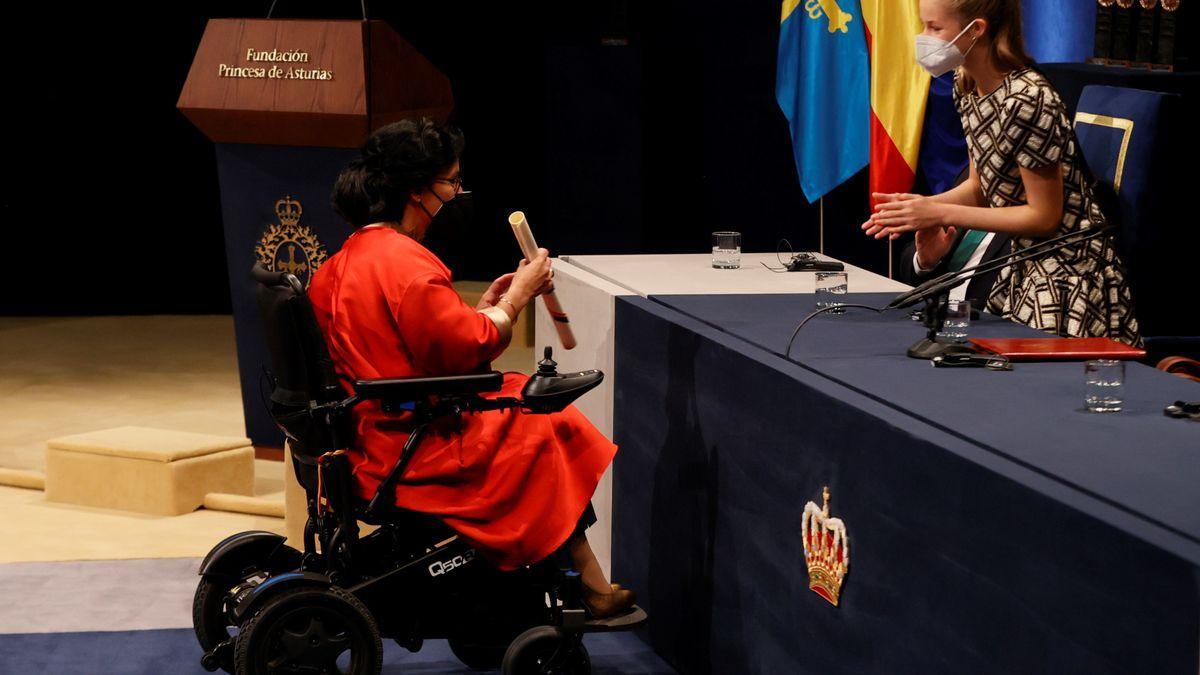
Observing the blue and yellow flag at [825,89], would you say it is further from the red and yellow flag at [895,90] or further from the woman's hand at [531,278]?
the woman's hand at [531,278]

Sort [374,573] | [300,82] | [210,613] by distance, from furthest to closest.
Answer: [300,82], [210,613], [374,573]

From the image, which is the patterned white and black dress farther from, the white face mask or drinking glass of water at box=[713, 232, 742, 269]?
drinking glass of water at box=[713, 232, 742, 269]

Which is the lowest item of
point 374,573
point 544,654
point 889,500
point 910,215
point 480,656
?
point 480,656

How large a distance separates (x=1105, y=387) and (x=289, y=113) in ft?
10.9

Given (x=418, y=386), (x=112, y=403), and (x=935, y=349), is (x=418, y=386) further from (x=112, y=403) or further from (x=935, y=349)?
(x=112, y=403)

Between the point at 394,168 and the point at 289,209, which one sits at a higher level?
the point at 394,168

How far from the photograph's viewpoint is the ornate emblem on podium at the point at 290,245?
5.31m

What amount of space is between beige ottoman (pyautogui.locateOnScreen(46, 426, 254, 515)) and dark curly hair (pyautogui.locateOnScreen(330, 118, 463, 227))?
2155 millimetres

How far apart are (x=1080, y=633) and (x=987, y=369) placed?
842mm

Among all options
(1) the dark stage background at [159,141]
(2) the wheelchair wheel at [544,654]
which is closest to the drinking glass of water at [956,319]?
(2) the wheelchair wheel at [544,654]

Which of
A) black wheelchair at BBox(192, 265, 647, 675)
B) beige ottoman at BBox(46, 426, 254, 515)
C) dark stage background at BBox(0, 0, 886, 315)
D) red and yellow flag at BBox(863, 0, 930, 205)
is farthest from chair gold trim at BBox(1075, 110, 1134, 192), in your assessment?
dark stage background at BBox(0, 0, 886, 315)

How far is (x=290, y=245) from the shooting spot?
533cm

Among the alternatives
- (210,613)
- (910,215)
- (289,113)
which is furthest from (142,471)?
(910,215)

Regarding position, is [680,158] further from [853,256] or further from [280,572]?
[280,572]
